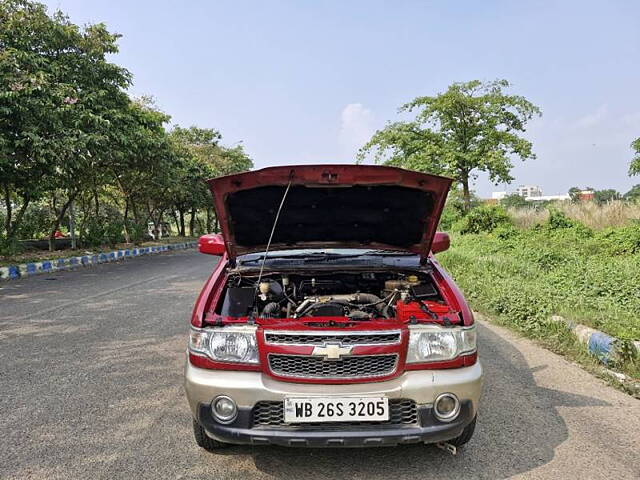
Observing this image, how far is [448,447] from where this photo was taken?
2723 millimetres

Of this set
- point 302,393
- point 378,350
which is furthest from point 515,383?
point 302,393

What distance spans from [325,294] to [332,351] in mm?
1361

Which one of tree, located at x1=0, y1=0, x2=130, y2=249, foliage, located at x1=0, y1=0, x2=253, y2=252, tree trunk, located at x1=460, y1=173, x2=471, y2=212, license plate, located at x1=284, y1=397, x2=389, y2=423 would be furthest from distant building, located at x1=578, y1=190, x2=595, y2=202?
license plate, located at x1=284, y1=397, x2=389, y2=423

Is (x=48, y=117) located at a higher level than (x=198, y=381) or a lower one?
higher

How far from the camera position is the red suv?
93.7 inches

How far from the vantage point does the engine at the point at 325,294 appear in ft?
10.5

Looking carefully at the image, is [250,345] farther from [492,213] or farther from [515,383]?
[492,213]

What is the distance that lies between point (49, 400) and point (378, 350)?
2.67 m

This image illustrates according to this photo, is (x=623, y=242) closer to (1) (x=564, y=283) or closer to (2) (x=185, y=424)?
(1) (x=564, y=283)

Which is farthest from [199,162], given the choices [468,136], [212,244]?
[212,244]

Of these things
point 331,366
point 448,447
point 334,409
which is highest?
point 331,366

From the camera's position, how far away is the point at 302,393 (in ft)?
7.83

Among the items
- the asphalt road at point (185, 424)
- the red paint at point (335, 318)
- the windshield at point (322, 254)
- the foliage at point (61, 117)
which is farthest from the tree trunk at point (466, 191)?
the red paint at point (335, 318)

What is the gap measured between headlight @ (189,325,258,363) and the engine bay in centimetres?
39
